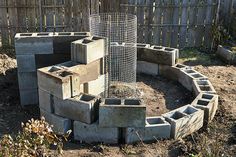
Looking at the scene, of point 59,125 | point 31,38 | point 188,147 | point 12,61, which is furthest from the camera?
point 12,61

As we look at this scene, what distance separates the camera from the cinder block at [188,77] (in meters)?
8.38

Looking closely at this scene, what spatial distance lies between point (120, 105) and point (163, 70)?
3.45 meters

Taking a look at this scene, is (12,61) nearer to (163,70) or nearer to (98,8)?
(98,8)

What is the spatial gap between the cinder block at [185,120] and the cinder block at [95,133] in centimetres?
100

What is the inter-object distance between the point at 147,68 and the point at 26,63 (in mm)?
3343

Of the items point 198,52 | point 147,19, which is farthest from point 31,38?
point 198,52

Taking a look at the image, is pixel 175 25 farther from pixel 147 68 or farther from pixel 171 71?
pixel 171 71

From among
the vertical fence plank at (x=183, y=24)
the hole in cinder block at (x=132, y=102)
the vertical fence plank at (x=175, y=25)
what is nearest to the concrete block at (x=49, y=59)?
the hole in cinder block at (x=132, y=102)

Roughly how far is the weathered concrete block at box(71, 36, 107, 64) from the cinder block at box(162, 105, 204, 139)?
1.86 m

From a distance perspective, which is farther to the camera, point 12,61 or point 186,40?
point 186,40

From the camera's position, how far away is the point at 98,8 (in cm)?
1173

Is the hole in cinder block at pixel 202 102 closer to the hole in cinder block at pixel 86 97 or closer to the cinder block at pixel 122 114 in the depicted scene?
the cinder block at pixel 122 114

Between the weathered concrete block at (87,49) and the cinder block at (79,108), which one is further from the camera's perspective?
the weathered concrete block at (87,49)

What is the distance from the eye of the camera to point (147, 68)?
961 centimetres
